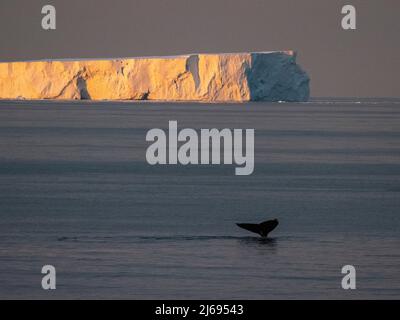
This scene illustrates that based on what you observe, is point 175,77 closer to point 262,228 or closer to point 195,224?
point 195,224

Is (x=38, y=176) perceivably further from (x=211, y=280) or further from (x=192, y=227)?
(x=211, y=280)

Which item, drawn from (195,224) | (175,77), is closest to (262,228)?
(195,224)

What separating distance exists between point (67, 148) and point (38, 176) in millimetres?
9097

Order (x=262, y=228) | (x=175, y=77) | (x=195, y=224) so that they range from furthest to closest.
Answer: (x=175, y=77)
(x=195, y=224)
(x=262, y=228)

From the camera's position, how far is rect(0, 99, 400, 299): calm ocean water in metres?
11.5

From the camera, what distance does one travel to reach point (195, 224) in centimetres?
1644

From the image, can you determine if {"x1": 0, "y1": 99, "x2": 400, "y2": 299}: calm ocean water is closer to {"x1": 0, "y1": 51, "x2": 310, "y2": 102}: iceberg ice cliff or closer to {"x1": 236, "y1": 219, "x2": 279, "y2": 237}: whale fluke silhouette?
{"x1": 236, "y1": 219, "x2": 279, "y2": 237}: whale fluke silhouette

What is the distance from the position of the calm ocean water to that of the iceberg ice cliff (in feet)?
51.4

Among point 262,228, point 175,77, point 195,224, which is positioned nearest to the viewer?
point 262,228

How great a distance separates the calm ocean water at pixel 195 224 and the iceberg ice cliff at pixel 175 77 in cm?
1566

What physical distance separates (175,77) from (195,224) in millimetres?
34432
